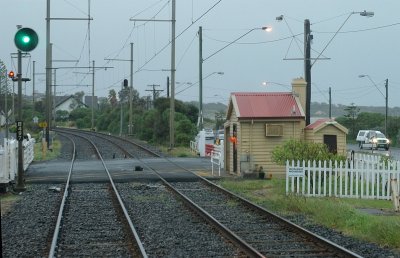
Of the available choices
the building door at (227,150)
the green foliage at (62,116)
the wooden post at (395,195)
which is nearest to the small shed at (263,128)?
the building door at (227,150)

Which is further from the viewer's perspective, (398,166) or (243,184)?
(243,184)

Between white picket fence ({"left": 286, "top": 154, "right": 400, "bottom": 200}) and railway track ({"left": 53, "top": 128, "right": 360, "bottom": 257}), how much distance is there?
1953mm

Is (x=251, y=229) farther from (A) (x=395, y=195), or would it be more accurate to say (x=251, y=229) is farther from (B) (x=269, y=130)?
(B) (x=269, y=130)

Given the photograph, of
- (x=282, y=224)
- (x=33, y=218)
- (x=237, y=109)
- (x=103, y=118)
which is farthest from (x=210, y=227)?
(x=103, y=118)

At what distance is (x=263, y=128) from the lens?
2708cm

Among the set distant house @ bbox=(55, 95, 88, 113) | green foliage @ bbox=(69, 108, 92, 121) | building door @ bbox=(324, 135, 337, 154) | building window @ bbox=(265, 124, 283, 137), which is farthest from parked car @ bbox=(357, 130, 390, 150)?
distant house @ bbox=(55, 95, 88, 113)

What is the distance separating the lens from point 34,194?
2125 cm

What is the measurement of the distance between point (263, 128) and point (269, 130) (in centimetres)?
29

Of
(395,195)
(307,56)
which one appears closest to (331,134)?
(307,56)

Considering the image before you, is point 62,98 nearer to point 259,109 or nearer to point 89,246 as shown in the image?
point 259,109

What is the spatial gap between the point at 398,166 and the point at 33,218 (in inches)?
391

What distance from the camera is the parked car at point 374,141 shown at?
5997 cm

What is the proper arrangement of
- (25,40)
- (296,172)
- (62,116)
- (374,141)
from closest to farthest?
(25,40) → (296,172) → (374,141) → (62,116)

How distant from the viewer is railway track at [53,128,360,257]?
10773 millimetres
